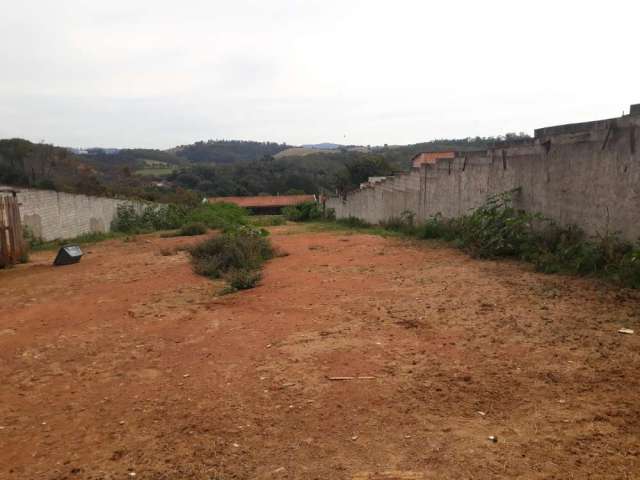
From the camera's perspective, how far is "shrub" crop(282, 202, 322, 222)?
33750 mm

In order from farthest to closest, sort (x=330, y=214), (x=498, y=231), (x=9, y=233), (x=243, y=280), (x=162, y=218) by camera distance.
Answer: (x=330, y=214), (x=162, y=218), (x=9, y=233), (x=498, y=231), (x=243, y=280)

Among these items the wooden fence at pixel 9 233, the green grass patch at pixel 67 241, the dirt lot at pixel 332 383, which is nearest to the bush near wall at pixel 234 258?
the dirt lot at pixel 332 383

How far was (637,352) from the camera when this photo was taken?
159 inches

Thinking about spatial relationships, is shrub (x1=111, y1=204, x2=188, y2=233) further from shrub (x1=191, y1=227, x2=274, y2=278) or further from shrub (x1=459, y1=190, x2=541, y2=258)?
shrub (x1=459, y1=190, x2=541, y2=258)

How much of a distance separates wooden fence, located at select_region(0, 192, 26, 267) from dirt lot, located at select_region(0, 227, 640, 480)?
17.1ft

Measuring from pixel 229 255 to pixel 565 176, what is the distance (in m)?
6.07

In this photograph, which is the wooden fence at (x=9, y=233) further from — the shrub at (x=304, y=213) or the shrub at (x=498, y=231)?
the shrub at (x=304, y=213)

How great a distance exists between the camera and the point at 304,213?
112 feet

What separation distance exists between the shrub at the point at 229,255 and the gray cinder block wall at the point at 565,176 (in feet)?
17.3

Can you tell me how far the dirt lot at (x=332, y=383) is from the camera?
283cm

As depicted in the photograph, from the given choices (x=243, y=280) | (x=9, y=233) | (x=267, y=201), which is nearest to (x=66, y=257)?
(x=9, y=233)

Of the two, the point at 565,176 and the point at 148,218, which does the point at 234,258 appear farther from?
the point at 148,218

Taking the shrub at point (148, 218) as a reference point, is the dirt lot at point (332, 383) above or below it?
above

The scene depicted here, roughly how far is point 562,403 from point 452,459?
39.5 inches
